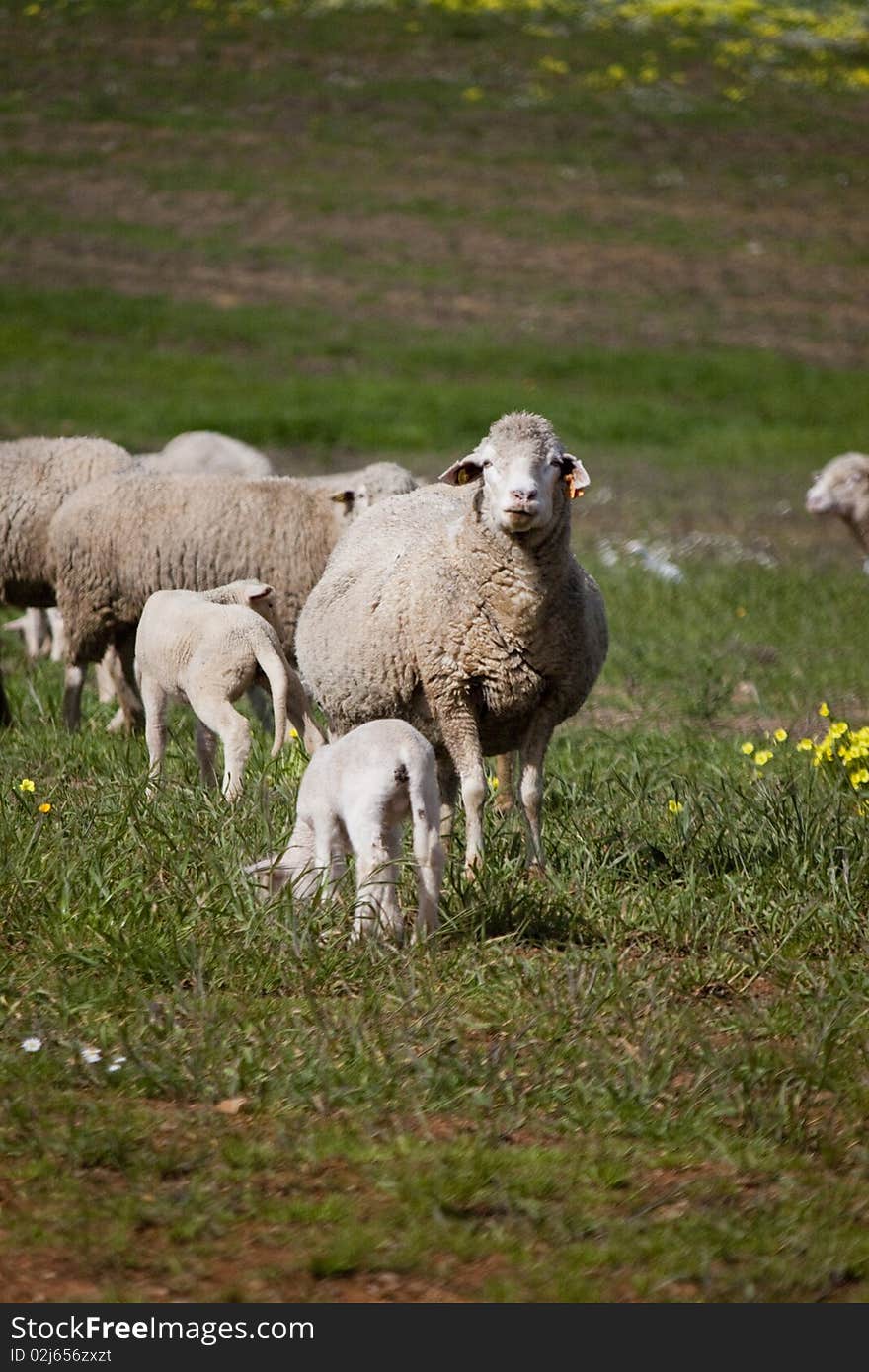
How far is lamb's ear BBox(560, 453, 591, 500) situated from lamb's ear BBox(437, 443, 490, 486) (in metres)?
0.24

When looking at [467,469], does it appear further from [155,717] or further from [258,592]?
[155,717]

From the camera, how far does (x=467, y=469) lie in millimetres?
5418

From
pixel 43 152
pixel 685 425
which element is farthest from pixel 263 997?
pixel 43 152

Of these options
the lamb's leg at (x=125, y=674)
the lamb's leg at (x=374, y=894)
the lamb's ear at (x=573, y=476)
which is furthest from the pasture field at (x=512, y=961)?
the lamb's ear at (x=573, y=476)

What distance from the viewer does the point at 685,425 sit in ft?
75.8

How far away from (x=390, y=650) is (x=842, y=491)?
728 centimetres

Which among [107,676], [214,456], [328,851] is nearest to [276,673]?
[328,851]

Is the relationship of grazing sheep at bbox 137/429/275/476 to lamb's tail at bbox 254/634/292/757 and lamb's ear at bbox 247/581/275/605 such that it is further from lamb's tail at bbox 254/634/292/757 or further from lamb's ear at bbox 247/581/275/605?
lamb's tail at bbox 254/634/292/757

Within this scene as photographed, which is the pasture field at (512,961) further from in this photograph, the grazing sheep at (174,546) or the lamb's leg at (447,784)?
the grazing sheep at (174,546)

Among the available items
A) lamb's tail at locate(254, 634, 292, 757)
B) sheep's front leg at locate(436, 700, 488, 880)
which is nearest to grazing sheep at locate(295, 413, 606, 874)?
sheep's front leg at locate(436, 700, 488, 880)

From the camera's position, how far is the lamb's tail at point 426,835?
4.44 meters

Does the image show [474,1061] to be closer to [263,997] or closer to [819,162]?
[263,997]

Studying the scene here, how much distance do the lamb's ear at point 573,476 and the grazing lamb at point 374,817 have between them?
1040mm

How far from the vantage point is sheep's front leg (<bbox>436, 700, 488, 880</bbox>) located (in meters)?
5.16
